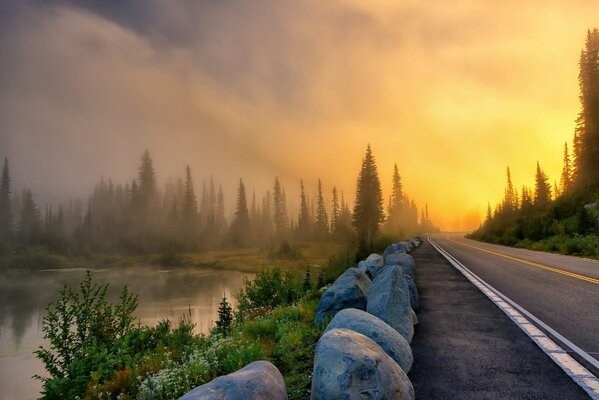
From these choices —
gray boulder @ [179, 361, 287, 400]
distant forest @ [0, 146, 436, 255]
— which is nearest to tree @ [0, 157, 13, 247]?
distant forest @ [0, 146, 436, 255]

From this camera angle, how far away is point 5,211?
92.8m

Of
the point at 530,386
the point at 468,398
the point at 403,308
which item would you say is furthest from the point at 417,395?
the point at 403,308

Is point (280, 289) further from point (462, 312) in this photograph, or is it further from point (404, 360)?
point (404, 360)

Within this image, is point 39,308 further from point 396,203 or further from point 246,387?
point 396,203

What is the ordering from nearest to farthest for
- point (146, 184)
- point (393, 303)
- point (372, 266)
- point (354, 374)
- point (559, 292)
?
1. point (354, 374)
2. point (393, 303)
3. point (559, 292)
4. point (372, 266)
5. point (146, 184)

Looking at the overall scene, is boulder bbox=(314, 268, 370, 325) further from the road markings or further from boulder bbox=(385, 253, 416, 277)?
boulder bbox=(385, 253, 416, 277)

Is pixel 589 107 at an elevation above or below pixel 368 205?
above

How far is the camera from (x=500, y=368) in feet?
16.4

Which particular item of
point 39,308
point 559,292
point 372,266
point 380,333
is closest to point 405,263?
point 372,266

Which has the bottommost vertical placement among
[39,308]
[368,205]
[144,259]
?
[39,308]

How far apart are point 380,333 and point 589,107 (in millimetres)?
61591

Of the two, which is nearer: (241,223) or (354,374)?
(354,374)

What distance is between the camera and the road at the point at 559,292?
6.58 m

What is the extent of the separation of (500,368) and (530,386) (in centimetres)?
63
